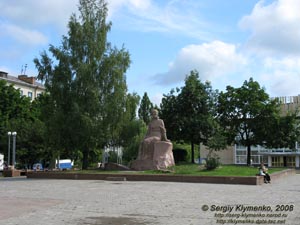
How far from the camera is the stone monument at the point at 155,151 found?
29.4 m

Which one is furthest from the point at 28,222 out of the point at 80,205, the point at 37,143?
the point at 37,143

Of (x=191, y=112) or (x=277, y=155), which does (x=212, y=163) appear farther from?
(x=277, y=155)

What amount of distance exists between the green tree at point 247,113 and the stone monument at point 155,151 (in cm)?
1633

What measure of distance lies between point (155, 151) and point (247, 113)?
18620mm

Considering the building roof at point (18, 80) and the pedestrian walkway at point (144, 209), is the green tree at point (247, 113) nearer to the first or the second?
the pedestrian walkway at point (144, 209)

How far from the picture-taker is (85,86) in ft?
104

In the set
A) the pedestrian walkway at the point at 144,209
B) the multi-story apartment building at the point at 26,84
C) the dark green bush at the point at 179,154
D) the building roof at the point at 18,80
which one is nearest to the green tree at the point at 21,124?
the dark green bush at the point at 179,154

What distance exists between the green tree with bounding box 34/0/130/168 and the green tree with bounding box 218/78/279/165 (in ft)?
52.3

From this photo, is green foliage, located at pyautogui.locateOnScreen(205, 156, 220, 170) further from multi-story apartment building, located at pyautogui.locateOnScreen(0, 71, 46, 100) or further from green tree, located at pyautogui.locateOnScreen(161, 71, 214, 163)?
multi-story apartment building, located at pyautogui.locateOnScreen(0, 71, 46, 100)

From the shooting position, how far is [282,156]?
86.8 m

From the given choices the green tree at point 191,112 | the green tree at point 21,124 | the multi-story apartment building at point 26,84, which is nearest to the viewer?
the green tree at point 191,112

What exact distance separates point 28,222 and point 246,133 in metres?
37.6

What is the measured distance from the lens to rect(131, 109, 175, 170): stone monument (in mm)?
29359

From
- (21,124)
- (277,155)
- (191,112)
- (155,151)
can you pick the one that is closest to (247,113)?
(191,112)
